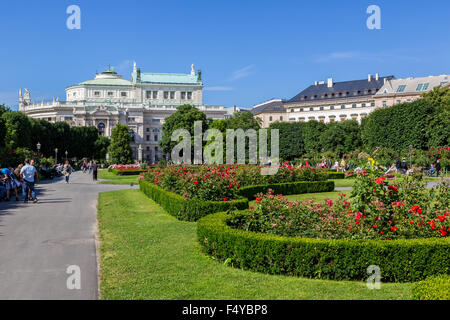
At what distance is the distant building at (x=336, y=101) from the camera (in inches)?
3401

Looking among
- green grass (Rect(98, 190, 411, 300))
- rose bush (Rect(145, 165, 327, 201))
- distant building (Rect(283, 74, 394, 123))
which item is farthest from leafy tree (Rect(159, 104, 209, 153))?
green grass (Rect(98, 190, 411, 300))

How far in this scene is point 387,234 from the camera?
8250mm

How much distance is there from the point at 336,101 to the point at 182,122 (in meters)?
37.0

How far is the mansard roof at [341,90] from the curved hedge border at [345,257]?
83.8 m

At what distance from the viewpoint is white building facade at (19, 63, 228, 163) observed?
106312 mm

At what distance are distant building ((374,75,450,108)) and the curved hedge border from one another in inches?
2791

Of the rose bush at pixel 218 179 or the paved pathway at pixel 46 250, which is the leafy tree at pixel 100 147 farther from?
the paved pathway at pixel 46 250

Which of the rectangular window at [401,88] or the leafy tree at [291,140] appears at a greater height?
the rectangular window at [401,88]

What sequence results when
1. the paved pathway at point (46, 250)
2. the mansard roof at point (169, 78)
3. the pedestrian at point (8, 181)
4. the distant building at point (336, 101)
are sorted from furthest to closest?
the mansard roof at point (169, 78)
the distant building at point (336, 101)
the pedestrian at point (8, 181)
the paved pathway at point (46, 250)

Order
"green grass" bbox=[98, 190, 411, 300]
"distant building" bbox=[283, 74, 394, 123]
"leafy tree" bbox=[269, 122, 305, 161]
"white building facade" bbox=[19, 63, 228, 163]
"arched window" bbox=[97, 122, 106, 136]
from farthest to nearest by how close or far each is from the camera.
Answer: "white building facade" bbox=[19, 63, 228, 163]
"arched window" bbox=[97, 122, 106, 136]
"distant building" bbox=[283, 74, 394, 123]
"leafy tree" bbox=[269, 122, 305, 161]
"green grass" bbox=[98, 190, 411, 300]

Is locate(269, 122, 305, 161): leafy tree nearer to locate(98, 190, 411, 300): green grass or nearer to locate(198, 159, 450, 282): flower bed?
locate(198, 159, 450, 282): flower bed

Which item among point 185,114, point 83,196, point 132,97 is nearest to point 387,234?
point 83,196

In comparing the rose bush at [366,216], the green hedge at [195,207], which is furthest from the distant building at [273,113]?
the rose bush at [366,216]
